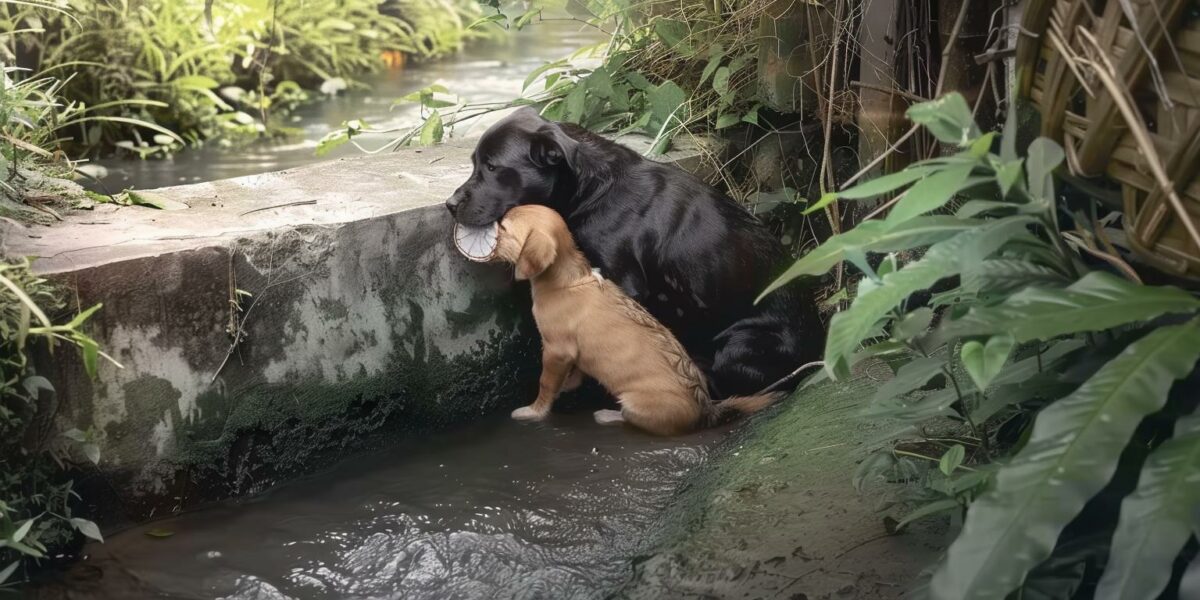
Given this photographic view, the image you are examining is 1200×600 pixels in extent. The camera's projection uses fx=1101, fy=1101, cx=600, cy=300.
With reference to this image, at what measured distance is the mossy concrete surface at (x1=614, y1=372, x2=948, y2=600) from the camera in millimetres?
2307

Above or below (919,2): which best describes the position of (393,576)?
below

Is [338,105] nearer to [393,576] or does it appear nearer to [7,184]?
[7,184]

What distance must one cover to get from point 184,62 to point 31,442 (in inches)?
212

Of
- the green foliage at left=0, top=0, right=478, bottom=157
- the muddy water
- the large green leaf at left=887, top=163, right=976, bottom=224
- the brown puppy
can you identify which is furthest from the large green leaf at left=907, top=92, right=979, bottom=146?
the green foliage at left=0, top=0, right=478, bottom=157

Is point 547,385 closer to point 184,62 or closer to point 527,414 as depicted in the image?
point 527,414

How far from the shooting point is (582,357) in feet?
12.4

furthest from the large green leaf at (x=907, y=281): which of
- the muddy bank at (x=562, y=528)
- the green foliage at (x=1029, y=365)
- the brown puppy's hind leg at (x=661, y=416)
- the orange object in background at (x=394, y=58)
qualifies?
the orange object in background at (x=394, y=58)

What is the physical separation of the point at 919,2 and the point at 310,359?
7.50 ft

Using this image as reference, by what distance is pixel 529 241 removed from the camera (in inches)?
144

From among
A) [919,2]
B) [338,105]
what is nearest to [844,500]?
[919,2]

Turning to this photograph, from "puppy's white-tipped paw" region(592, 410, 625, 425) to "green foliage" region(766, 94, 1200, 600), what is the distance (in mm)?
1530

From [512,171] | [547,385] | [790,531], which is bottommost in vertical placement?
[547,385]

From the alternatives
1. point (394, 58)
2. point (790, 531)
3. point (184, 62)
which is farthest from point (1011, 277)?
point (394, 58)

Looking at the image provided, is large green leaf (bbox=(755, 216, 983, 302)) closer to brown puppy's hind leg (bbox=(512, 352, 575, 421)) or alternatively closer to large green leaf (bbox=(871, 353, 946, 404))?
large green leaf (bbox=(871, 353, 946, 404))
